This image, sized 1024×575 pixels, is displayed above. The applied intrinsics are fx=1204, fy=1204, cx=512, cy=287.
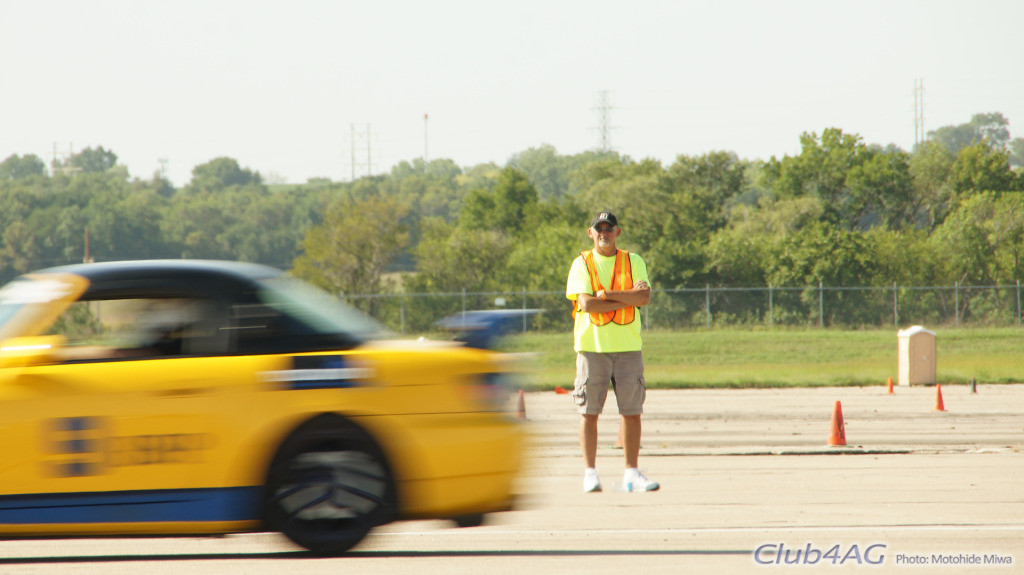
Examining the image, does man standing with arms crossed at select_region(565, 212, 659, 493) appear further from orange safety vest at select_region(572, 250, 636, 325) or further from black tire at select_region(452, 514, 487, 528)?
black tire at select_region(452, 514, 487, 528)

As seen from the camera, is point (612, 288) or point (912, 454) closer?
point (612, 288)

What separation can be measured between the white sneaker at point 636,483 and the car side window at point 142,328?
3499 millimetres

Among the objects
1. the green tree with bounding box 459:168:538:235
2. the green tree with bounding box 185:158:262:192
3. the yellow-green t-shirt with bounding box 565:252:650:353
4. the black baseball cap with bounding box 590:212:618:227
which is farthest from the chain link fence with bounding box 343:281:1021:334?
the green tree with bounding box 185:158:262:192

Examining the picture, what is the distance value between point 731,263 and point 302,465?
52.7m

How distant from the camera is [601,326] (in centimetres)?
840

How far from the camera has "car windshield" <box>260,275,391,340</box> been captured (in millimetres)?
6094

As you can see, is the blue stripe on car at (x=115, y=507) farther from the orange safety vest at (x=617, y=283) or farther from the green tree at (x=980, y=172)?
the green tree at (x=980, y=172)

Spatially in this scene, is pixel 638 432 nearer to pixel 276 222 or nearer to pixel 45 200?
pixel 45 200

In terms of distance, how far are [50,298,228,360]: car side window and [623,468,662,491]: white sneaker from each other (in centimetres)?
350

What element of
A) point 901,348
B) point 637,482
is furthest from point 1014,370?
point 637,482

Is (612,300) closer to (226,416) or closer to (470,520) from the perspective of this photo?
(470,520)

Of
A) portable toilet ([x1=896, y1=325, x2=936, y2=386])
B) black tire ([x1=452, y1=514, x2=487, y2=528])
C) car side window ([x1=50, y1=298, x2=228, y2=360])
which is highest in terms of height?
car side window ([x1=50, y1=298, x2=228, y2=360])

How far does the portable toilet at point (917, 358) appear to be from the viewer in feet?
78.1

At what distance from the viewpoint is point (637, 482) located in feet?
27.6
